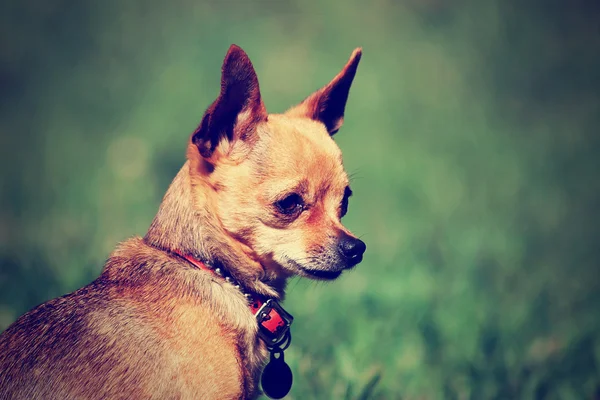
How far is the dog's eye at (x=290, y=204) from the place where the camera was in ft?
9.08

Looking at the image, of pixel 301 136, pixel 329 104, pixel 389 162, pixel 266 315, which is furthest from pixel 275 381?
pixel 389 162

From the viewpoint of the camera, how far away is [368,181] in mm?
6727

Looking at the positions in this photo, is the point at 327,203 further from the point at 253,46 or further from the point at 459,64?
the point at 459,64

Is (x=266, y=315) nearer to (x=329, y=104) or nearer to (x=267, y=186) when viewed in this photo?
(x=267, y=186)

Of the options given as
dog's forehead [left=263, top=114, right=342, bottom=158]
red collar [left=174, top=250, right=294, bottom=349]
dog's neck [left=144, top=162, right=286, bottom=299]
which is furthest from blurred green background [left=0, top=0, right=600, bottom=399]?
dog's neck [left=144, top=162, right=286, bottom=299]

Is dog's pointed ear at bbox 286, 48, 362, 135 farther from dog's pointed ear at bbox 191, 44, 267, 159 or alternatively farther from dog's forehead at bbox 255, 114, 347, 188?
dog's pointed ear at bbox 191, 44, 267, 159

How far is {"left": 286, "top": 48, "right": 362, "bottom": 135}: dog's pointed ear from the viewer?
327cm

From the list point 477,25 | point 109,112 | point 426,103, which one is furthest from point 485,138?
point 109,112

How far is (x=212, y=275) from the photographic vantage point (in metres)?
2.67

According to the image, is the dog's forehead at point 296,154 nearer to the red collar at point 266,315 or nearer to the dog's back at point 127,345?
the red collar at point 266,315

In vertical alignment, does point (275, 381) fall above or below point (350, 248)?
below

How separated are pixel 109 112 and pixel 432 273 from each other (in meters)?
3.80

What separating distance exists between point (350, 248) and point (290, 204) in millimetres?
326

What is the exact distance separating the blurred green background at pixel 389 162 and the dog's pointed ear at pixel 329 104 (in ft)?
1.70
